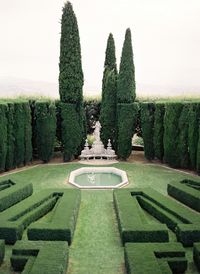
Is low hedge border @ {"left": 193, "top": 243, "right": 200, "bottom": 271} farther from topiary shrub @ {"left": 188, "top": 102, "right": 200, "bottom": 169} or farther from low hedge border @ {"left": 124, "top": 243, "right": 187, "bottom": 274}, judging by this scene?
topiary shrub @ {"left": 188, "top": 102, "right": 200, "bottom": 169}

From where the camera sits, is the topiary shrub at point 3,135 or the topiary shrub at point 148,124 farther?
the topiary shrub at point 148,124

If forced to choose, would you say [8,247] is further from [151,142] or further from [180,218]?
[151,142]

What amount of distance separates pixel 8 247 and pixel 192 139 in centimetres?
1339

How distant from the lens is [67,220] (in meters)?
11.8

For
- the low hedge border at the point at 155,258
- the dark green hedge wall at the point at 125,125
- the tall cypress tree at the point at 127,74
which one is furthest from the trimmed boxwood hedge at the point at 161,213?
the tall cypress tree at the point at 127,74

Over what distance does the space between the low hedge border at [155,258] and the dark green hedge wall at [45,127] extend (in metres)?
14.9

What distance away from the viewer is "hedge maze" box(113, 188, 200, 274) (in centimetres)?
891

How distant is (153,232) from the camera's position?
1071 centimetres

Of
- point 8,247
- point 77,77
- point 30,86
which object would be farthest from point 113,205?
point 30,86

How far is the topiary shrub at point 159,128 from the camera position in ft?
76.7

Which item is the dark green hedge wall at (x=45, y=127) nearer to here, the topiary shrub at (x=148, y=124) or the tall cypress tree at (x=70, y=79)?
the tall cypress tree at (x=70, y=79)

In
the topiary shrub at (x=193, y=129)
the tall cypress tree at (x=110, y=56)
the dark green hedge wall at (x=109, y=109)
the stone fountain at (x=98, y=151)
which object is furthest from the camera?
the tall cypress tree at (x=110, y=56)

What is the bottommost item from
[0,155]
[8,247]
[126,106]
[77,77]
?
[8,247]

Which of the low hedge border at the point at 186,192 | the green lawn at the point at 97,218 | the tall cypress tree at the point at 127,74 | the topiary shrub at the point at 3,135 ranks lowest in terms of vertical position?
the green lawn at the point at 97,218
